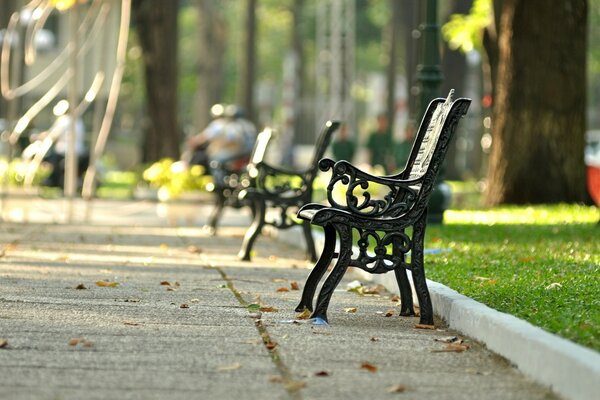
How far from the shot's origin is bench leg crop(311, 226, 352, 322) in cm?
936

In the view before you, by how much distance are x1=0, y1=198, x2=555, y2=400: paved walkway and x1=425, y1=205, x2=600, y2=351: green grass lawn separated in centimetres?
46

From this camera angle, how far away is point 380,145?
3881 cm

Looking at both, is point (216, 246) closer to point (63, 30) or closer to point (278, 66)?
point (63, 30)

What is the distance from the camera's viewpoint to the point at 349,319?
9727 mm

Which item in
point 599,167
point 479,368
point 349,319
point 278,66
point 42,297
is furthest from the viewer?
point 278,66

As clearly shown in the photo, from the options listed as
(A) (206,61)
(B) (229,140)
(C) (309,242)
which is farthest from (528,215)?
(A) (206,61)

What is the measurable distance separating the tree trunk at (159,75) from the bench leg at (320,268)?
82.9 feet

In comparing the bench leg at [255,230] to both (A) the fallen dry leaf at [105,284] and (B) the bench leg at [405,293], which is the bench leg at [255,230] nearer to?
(A) the fallen dry leaf at [105,284]

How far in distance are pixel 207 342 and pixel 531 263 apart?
4587 mm

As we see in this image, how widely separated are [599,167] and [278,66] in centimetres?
6243

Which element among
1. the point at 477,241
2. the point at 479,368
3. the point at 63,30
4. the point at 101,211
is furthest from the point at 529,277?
the point at 63,30

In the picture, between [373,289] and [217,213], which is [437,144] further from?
[217,213]

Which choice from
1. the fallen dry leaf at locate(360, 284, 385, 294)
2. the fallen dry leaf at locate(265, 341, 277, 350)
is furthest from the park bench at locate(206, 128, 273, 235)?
the fallen dry leaf at locate(265, 341, 277, 350)

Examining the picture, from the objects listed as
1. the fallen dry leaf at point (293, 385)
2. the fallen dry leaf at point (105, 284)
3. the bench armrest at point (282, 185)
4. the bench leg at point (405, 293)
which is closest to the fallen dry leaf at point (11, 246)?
the bench armrest at point (282, 185)
